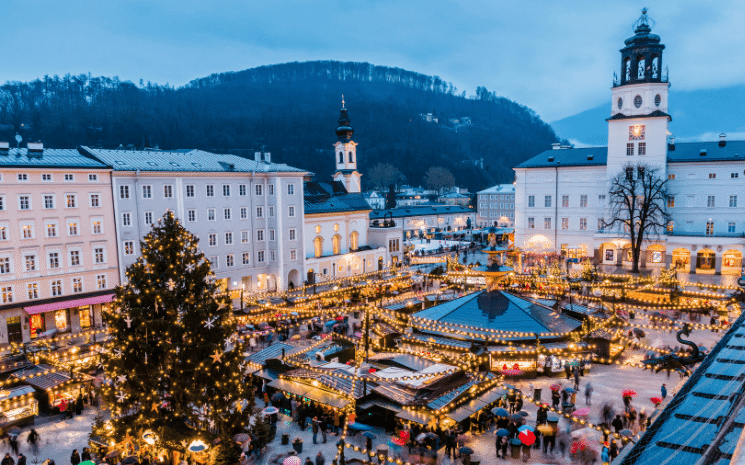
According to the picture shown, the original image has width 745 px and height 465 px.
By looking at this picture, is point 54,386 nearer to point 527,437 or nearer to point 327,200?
point 527,437

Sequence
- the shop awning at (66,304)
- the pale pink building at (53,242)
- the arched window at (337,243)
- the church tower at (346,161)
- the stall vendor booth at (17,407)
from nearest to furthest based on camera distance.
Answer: the stall vendor booth at (17,407), the pale pink building at (53,242), the shop awning at (66,304), the arched window at (337,243), the church tower at (346,161)

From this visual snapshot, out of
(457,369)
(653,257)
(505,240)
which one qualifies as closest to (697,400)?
(457,369)

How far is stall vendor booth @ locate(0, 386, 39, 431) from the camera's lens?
19281mm

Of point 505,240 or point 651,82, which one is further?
point 505,240

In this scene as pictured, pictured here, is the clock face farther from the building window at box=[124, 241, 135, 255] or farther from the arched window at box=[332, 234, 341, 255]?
the building window at box=[124, 241, 135, 255]

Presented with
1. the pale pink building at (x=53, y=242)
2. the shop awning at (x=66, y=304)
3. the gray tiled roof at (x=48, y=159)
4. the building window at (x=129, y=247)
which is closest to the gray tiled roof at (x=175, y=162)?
the gray tiled roof at (x=48, y=159)

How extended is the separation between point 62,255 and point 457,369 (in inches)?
1050

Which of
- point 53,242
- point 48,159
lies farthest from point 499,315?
point 48,159

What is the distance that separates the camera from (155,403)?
14.9m

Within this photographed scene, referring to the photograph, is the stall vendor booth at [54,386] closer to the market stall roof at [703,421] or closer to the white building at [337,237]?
the market stall roof at [703,421]

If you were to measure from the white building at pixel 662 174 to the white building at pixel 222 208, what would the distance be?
30.7 metres

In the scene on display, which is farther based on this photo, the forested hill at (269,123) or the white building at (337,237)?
the forested hill at (269,123)

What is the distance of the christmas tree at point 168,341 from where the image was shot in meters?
14.6

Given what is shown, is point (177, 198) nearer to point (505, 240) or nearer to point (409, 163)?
point (505, 240)
